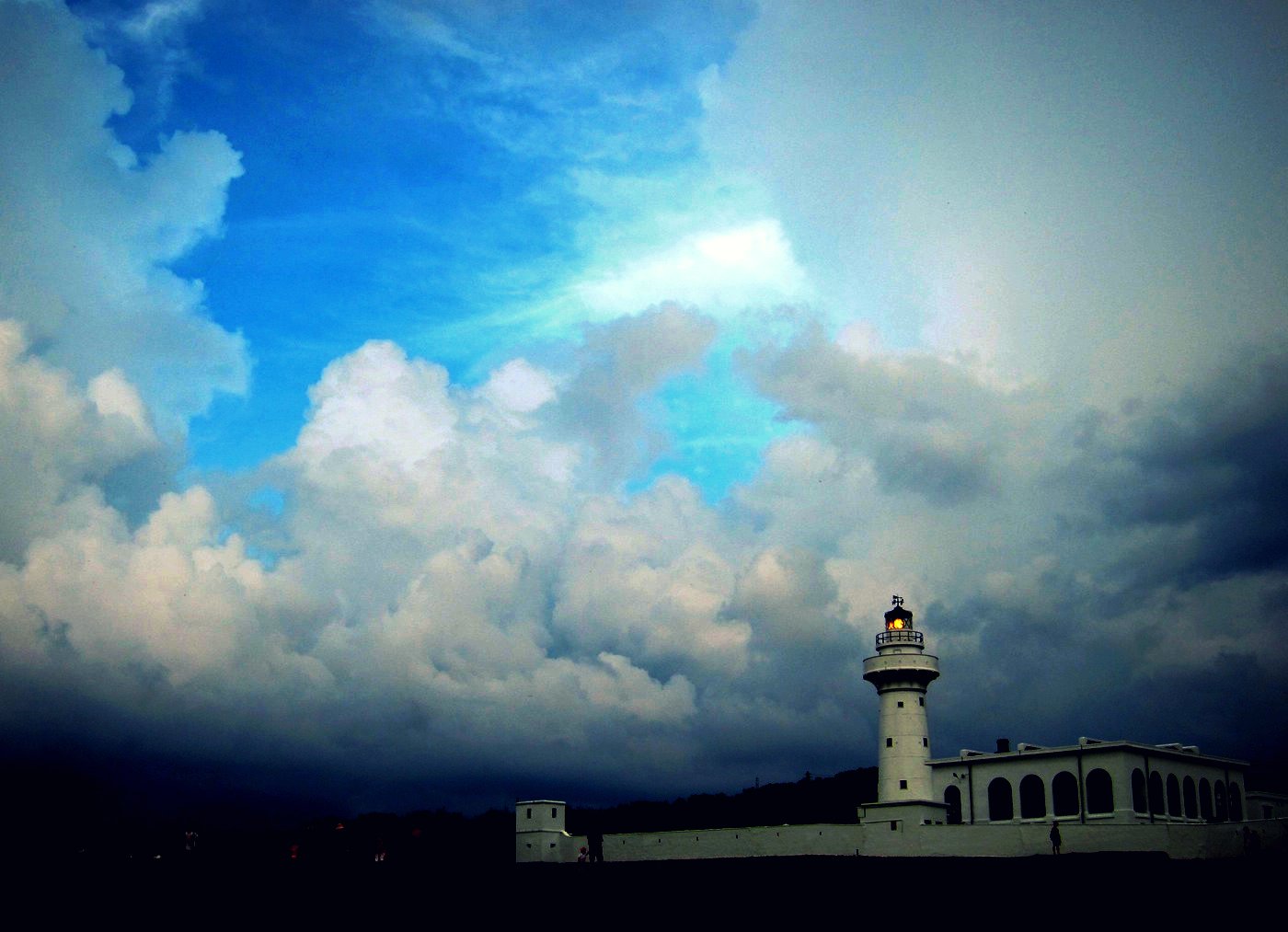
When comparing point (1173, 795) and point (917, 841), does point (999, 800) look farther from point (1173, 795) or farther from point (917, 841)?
point (1173, 795)

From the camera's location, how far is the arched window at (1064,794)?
4850cm

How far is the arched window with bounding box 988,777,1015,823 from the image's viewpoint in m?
52.1

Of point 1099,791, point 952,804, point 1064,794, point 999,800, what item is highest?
point 1099,791

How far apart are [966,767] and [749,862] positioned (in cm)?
1597

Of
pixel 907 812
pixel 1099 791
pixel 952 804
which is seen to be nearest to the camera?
pixel 1099 791

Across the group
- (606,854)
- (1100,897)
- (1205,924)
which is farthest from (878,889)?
(606,854)

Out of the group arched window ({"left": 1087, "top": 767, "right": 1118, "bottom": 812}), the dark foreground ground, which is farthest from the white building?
the dark foreground ground

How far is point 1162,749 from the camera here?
160 ft

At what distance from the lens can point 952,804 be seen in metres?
54.9

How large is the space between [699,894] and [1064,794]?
23231 millimetres

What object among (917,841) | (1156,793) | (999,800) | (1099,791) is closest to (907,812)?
(917,841)

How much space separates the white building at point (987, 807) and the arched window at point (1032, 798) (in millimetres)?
47

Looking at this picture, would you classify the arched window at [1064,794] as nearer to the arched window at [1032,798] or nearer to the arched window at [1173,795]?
the arched window at [1032,798]

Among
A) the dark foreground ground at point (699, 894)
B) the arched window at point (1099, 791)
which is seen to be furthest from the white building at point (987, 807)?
the dark foreground ground at point (699, 894)
